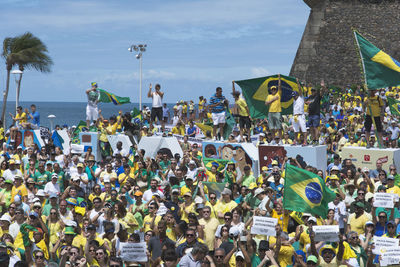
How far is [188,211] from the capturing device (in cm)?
1140

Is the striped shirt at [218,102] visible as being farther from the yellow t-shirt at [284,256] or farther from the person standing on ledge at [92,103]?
the yellow t-shirt at [284,256]

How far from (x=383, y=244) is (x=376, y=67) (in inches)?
258

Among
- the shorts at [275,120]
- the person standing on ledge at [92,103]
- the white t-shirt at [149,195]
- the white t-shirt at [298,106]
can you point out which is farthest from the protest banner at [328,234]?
the person standing on ledge at [92,103]

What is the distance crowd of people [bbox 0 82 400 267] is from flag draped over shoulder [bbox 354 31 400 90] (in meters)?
1.01

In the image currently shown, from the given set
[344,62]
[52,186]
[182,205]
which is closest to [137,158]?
[52,186]

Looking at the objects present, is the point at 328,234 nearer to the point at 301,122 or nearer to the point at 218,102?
the point at 301,122

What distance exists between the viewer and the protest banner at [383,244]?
28.6 ft

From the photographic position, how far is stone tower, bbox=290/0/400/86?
140ft

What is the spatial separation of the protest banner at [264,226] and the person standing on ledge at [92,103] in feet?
38.9

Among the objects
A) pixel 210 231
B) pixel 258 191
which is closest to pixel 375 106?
pixel 258 191

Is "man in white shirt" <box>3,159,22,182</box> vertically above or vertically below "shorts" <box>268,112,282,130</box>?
below

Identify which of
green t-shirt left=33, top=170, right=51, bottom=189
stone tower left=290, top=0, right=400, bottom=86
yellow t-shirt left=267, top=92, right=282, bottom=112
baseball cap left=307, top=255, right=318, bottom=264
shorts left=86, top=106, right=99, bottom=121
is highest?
stone tower left=290, top=0, right=400, bottom=86

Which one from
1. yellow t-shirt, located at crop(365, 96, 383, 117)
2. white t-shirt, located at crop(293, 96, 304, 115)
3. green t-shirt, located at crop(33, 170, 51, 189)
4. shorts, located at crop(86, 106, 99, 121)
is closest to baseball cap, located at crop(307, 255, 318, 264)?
green t-shirt, located at crop(33, 170, 51, 189)

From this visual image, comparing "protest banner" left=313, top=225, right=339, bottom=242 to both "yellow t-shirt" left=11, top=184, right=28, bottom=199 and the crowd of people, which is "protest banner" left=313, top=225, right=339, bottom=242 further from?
"yellow t-shirt" left=11, top=184, right=28, bottom=199
